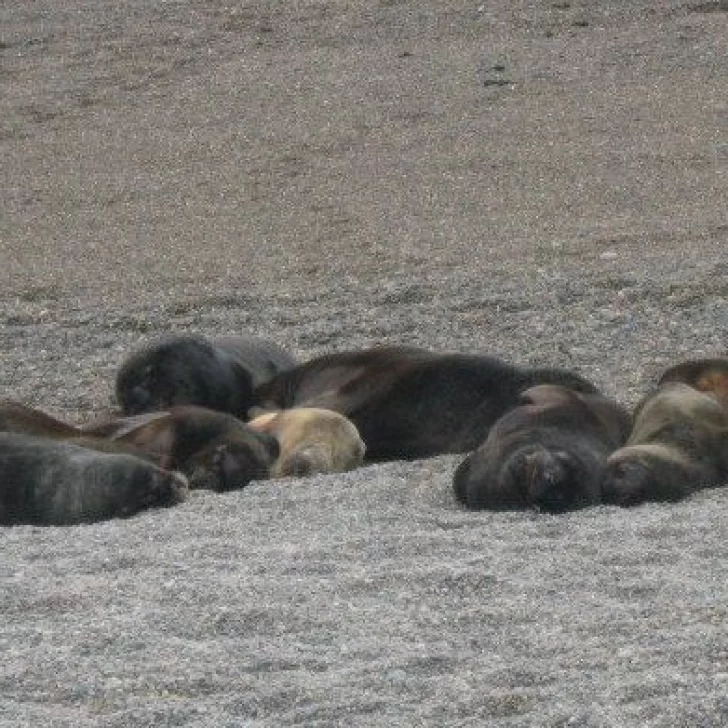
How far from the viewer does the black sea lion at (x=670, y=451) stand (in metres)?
8.59

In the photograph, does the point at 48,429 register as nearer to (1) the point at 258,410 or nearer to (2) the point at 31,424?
(2) the point at 31,424

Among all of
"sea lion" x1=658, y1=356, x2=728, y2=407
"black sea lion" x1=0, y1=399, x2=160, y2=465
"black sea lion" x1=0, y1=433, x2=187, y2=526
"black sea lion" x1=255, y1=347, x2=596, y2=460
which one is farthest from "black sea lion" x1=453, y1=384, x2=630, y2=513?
"black sea lion" x1=0, y1=399, x2=160, y2=465

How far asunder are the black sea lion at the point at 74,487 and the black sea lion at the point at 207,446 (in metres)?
0.44

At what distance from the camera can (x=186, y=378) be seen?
435 inches

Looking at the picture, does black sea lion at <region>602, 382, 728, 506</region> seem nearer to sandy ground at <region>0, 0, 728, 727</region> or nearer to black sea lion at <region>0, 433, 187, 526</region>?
sandy ground at <region>0, 0, 728, 727</region>

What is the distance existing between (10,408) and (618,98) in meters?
8.68

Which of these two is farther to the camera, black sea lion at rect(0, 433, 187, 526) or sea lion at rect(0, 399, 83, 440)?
sea lion at rect(0, 399, 83, 440)

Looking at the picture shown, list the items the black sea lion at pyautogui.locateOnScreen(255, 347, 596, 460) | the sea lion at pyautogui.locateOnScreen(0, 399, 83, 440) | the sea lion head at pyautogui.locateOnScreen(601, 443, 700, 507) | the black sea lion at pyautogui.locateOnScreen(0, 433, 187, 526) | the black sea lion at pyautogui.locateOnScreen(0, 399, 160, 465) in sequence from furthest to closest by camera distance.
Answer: the black sea lion at pyautogui.locateOnScreen(255, 347, 596, 460), the sea lion at pyautogui.locateOnScreen(0, 399, 83, 440), the black sea lion at pyautogui.locateOnScreen(0, 399, 160, 465), the black sea lion at pyautogui.locateOnScreen(0, 433, 187, 526), the sea lion head at pyautogui.locateOnScreen(601, 443, 700, 507)

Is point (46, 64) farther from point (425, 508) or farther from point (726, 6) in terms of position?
point (425, 508)

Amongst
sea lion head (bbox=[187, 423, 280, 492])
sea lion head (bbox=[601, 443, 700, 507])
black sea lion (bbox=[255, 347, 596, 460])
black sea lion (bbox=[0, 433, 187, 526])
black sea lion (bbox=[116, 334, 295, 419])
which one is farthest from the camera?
black sea lion (bbox=[116, 334, 295, 419])

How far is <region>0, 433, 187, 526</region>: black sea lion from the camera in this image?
8875 millimetres

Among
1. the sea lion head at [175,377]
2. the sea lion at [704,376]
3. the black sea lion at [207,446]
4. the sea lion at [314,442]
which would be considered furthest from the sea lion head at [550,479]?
the sea lion head at [175,377]

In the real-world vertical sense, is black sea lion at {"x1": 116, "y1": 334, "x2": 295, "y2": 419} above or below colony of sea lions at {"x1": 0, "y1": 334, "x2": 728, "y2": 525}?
below

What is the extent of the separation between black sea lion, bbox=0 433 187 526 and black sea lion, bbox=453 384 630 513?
1160mm
